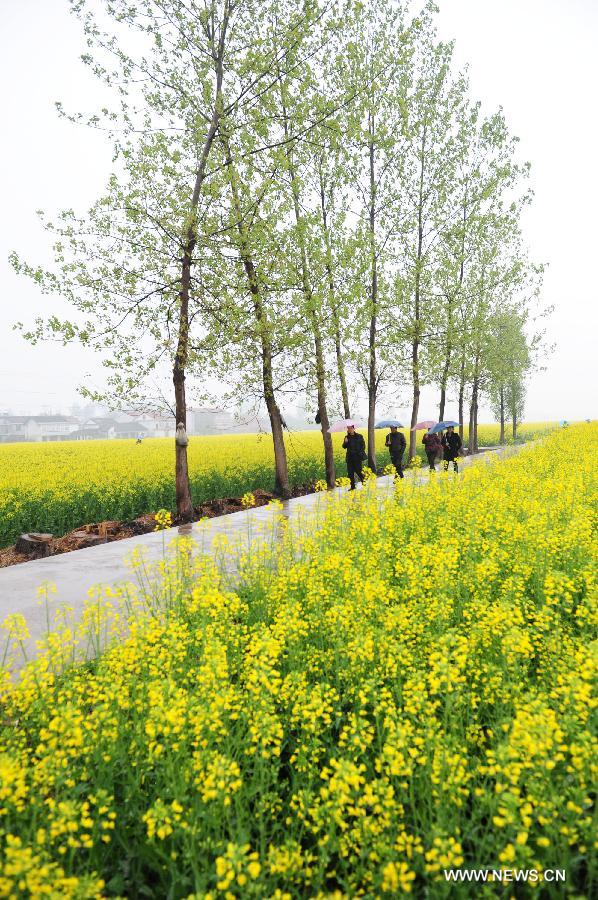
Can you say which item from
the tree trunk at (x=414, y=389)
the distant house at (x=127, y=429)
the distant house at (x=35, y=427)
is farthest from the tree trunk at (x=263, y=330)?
the distant house at (x=35, y=427)

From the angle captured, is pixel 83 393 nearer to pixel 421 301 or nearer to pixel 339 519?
pixel 339 519

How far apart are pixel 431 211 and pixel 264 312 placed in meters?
14.8

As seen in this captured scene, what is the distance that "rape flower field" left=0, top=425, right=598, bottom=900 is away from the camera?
8.18 ft

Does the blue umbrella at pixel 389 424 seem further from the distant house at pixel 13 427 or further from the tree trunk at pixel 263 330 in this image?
the distant house at pixel 13 427

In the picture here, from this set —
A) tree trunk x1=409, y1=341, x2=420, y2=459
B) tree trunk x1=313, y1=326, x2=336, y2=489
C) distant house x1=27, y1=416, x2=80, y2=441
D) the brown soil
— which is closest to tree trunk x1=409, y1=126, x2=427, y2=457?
tree trunk x1=409, y1=341, x2=420, y2=459

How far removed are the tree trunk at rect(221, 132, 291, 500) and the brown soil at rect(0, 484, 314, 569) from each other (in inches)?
52.3

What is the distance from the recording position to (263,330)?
1402cm

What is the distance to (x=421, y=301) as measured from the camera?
24.9 metres

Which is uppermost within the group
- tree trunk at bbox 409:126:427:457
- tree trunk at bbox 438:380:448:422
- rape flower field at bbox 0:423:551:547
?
tree trunk at bbox 409:126:427:457

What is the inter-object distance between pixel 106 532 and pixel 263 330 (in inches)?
259

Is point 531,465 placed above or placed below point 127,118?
below

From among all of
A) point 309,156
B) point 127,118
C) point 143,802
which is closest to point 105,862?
point 143,802

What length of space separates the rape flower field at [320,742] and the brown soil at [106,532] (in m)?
4.49

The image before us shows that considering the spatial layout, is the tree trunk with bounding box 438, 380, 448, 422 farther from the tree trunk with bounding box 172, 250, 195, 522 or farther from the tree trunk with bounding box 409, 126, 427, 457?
the tree trunk with bounding box 172, 250, 195, 522
